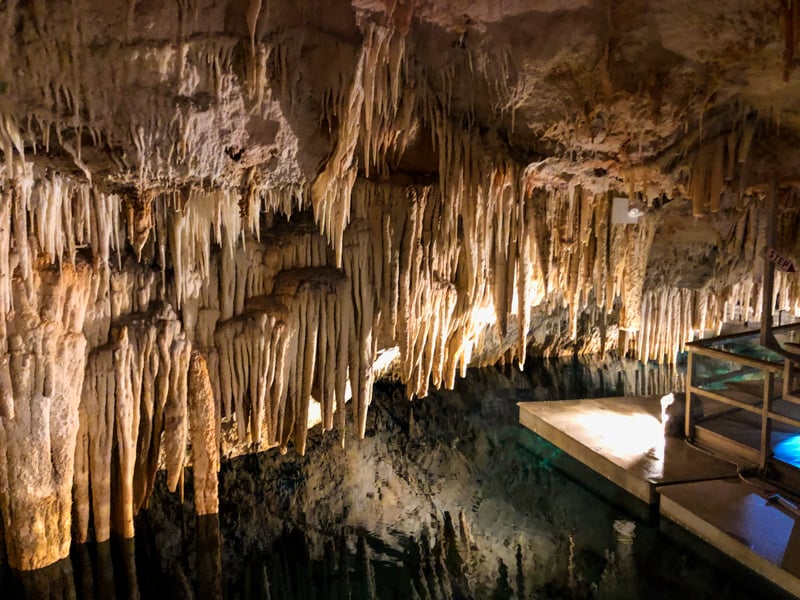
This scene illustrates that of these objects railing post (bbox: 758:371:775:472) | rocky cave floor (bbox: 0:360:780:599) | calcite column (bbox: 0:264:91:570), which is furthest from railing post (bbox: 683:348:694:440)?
calcite column (bbox: 0:264:91:570)

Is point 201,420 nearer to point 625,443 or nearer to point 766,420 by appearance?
point 625,443

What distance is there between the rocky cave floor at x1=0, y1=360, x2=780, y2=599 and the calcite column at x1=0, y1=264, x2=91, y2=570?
1.22 feet

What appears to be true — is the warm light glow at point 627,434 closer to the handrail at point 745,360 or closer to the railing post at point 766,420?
the railing post at point 766,420

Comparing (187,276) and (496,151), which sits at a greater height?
(496,151)

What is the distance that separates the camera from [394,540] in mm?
6547

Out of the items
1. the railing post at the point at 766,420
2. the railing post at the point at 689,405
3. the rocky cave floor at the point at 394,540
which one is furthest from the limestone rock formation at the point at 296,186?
the railing post at the point at 766,420

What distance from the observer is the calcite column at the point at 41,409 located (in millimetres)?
5039

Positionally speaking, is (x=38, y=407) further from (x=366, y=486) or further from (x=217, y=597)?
(x=366, y=486)

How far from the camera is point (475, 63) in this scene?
5121 mm

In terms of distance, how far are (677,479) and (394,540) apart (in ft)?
9.74

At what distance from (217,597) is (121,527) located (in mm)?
1159

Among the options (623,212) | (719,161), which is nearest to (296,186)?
(719,161)

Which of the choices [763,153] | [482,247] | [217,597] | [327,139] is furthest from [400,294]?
[763,153]

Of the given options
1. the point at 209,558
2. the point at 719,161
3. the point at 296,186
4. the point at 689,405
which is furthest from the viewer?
the point at 689,405
